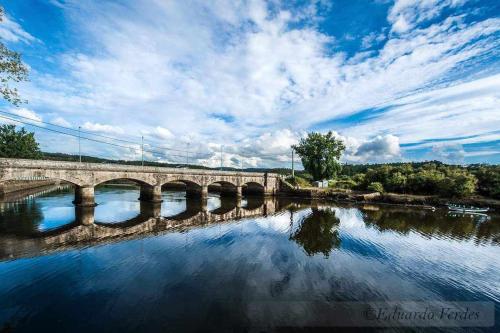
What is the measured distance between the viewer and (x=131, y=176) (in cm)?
4494

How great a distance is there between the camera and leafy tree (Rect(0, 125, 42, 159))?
71812mm

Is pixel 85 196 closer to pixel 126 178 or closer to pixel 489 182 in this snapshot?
pixel 126 178

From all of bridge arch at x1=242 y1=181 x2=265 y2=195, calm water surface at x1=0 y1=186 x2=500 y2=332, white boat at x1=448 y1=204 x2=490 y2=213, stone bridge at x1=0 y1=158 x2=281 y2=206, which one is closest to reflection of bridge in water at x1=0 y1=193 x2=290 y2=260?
calm water surface at x1=0 y1=186 x2=500 y2=332

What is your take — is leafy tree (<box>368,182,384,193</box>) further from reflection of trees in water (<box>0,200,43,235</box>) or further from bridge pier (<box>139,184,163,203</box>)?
reflection of trees in water (<box>0,200,43,235</box>)

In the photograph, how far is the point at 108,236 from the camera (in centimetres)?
2427

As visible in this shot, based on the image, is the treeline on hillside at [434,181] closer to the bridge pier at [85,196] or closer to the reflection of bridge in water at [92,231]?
the reflection of bridge in water at [92,231]

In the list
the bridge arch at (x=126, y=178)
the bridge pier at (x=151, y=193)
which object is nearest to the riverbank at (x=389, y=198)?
the bridge pier at (x=151, y=193)

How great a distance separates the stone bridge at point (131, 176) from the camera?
33.4 meters

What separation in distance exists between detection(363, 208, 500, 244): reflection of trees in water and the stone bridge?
32904 millimetres

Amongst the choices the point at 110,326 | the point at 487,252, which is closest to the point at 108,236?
the point at 110,326

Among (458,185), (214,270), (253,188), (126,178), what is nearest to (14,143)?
(126,178)

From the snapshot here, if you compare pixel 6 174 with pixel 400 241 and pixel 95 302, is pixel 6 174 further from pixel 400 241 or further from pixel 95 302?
pixel 400 241

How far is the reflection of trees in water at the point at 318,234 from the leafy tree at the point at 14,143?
270ft

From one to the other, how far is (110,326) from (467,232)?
1412 inches
